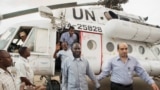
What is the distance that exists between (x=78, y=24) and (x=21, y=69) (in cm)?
444

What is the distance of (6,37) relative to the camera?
26.9ft

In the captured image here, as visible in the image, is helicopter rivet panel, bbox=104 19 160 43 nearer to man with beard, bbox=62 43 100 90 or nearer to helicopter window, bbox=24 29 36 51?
helicopter window, bbox=24 29 36 51

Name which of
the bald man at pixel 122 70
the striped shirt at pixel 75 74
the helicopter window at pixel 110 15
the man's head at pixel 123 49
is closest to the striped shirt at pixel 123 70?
the bald man at pixel 122 70

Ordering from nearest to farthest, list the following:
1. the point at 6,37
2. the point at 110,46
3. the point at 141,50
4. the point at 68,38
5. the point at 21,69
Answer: the point at 21,69
the point at 68,38
the point at 6,37
the point at 110,46
the point at 141,50

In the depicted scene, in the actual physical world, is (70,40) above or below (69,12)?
below

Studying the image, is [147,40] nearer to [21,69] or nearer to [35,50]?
[35,50]

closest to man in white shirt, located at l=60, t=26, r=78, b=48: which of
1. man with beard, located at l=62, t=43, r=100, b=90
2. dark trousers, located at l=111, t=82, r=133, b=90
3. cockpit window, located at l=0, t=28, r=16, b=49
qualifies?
cockpit window, located at l=0, t=28, r=16, b=49

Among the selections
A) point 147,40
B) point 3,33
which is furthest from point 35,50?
point 147,40

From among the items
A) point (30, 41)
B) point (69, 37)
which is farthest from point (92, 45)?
point (30, 41)

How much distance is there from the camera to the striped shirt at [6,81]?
122 inches

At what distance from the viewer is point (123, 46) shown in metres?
4.91

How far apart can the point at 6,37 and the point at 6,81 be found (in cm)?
524

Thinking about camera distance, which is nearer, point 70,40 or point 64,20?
point 70,40

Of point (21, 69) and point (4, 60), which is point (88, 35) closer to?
point (21, 69)
